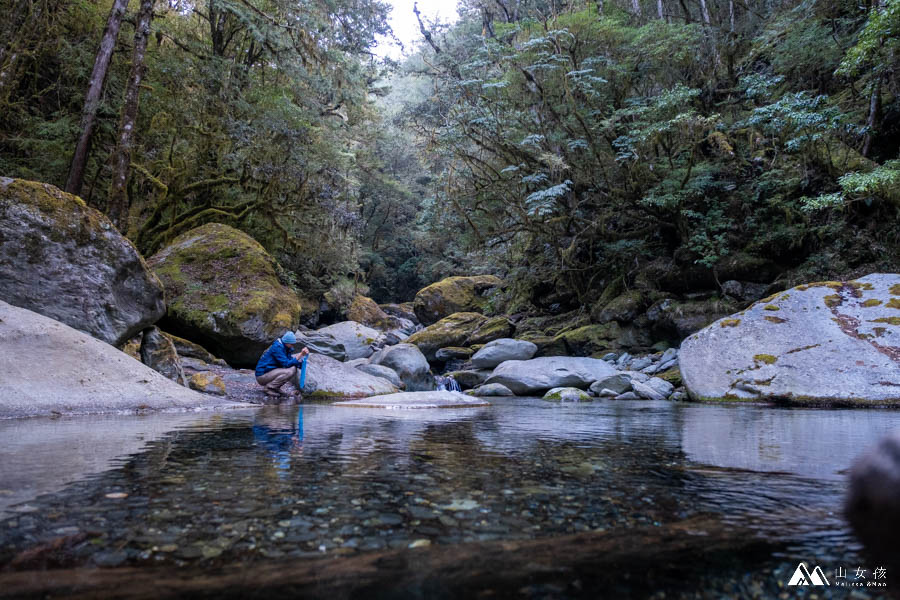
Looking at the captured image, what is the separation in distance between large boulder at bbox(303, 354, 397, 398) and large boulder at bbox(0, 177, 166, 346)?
281 centimetres

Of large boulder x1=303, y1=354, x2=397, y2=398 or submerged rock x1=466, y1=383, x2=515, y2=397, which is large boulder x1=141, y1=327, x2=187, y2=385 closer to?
large boulder x1=303, y1=354, x2=397, y2=398

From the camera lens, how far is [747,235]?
42.0 ft

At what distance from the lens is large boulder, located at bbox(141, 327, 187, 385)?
688 centimetres

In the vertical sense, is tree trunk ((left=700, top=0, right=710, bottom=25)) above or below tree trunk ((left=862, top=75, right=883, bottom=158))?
above

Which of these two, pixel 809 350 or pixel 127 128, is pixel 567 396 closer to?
pixel 809 350

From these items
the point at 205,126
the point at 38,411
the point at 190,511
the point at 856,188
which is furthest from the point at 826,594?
the point at 205,126

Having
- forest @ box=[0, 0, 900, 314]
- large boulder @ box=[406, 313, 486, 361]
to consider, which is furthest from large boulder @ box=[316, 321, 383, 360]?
forest @ box=[0, 0, 900, 314]

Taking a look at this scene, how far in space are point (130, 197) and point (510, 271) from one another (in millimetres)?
11597

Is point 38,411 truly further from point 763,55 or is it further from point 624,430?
point 763,55

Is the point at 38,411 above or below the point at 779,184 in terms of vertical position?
below

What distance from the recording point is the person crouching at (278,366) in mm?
7699

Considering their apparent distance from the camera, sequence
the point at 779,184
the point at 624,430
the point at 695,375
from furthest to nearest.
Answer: the point at 779,184 → the point at 695,375 → the point at 624,430

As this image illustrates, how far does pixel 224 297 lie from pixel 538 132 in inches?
386

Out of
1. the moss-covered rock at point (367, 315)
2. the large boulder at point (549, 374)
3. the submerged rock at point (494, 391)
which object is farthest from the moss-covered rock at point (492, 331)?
the moss-covered rock at point (367, 315)
